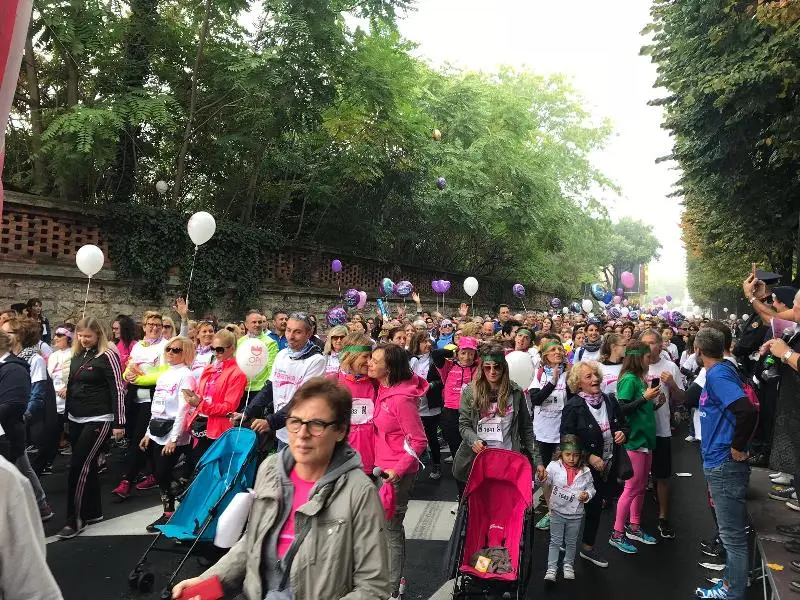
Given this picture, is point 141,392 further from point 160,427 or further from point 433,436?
point 433,436

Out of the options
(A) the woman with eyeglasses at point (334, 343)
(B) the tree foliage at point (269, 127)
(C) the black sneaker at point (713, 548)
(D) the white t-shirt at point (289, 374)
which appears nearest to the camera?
(D) the white t-shirt at point (289, 374)

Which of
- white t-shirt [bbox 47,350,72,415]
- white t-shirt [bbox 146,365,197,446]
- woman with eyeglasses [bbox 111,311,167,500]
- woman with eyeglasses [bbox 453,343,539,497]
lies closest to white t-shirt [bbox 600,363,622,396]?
woman with eyeglasses [bbox 453,343,539,497]

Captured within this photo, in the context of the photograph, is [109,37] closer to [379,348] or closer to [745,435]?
[379,348]

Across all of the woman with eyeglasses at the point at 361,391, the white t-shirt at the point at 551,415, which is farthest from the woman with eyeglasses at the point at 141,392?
the white t-shirt at the point at 551,415

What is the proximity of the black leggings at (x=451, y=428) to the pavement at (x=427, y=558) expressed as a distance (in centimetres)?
64

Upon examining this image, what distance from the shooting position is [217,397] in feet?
A: 18.1

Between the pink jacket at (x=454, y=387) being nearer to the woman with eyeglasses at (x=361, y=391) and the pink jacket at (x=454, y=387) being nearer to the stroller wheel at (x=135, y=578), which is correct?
the woman with eyeglasses at (x=361, y=391)

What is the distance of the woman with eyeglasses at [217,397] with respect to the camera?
17.8 feet

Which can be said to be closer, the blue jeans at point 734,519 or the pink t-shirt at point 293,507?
the pink t-shirt at point 293,507

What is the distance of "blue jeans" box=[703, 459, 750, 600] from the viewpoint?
4.24 metres

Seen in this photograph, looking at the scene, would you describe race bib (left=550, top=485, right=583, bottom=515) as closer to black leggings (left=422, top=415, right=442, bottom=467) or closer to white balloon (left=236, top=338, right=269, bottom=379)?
white balloon (left=236, top=338, right=269, bottom=379)

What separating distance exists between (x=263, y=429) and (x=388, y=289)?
15164 mm

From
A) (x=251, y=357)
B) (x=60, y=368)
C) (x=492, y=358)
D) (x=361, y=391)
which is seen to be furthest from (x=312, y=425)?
(x=60, y=368)

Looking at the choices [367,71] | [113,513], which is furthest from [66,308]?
[367,71]
